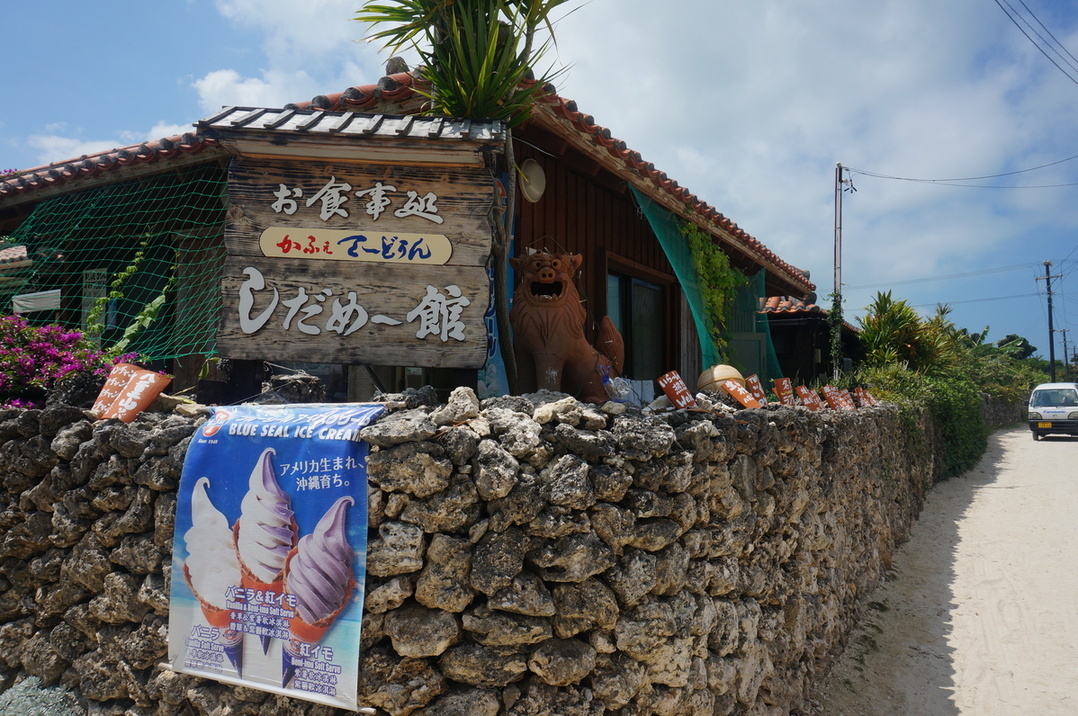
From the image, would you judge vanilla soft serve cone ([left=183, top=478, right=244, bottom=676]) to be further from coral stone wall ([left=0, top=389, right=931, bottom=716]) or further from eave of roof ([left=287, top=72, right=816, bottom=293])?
eave of roof ([left=287, top=72, right=816, bottom=293])

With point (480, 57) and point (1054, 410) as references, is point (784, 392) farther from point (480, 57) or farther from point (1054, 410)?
point (1054, 410)

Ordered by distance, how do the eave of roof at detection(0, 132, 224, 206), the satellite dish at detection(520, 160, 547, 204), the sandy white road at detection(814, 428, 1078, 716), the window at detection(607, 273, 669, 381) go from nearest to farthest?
the sandy white road at detection(814, 428, 1078, 716)
the eave of roof at detection(0, 132, 224, 206)
the satellite dish at detection(520, 160, 547, 204)
the window at detection(607, 273, 669, 381)

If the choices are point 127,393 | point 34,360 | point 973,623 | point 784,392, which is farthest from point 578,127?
point 973,623

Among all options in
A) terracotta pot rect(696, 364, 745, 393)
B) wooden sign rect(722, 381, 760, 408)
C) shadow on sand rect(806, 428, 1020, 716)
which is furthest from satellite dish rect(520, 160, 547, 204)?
shadow on sand rect(806, 428, 1020, 716)

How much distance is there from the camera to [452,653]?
249cm

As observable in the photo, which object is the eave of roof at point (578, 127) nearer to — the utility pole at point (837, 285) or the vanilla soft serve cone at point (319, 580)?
the vanilla soft serve cone at point (319, 580)

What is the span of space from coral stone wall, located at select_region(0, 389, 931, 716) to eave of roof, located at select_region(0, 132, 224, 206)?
7.46ft

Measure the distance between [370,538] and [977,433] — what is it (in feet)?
53.8

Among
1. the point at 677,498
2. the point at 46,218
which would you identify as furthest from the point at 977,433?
the point at 46,218

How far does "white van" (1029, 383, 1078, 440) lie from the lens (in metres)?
18.3

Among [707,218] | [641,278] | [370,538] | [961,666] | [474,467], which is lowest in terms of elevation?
[961,666]

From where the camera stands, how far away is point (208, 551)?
2.76m

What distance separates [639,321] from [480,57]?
4068mm

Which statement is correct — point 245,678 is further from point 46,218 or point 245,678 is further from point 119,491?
point 46,218
